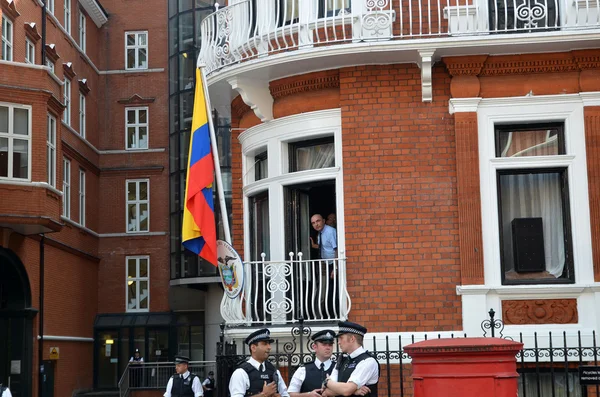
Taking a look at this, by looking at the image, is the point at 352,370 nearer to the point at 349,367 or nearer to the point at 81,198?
the point at 349,367

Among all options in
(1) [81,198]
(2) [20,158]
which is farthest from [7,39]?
(1) [81,198]

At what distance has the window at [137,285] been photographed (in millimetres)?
42969

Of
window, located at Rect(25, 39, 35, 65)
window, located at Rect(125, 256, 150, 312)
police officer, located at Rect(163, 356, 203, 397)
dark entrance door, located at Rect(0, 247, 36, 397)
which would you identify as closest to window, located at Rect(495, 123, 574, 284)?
police officer, located at Rect(163, 356, 203, 397)

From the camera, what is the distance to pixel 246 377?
10172 mm

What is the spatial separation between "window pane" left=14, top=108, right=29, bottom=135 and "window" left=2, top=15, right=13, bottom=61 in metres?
3.41

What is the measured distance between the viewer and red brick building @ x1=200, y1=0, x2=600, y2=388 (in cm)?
1412

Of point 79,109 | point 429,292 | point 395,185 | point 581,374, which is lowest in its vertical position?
point 581,374

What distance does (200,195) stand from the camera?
1567 centimetres

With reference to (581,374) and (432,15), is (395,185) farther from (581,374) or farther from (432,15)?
(581,374)

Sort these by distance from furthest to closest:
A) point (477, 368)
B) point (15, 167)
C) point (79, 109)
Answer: point (79, 109) < point (15, 167) < point (477, 368)

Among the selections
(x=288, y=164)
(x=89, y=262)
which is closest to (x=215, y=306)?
(x=89, y=262)

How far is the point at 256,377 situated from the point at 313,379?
1.90 ft

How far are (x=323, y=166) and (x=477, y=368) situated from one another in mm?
7658

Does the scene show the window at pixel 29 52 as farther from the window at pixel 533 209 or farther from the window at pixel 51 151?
the window at pixel 533 209
